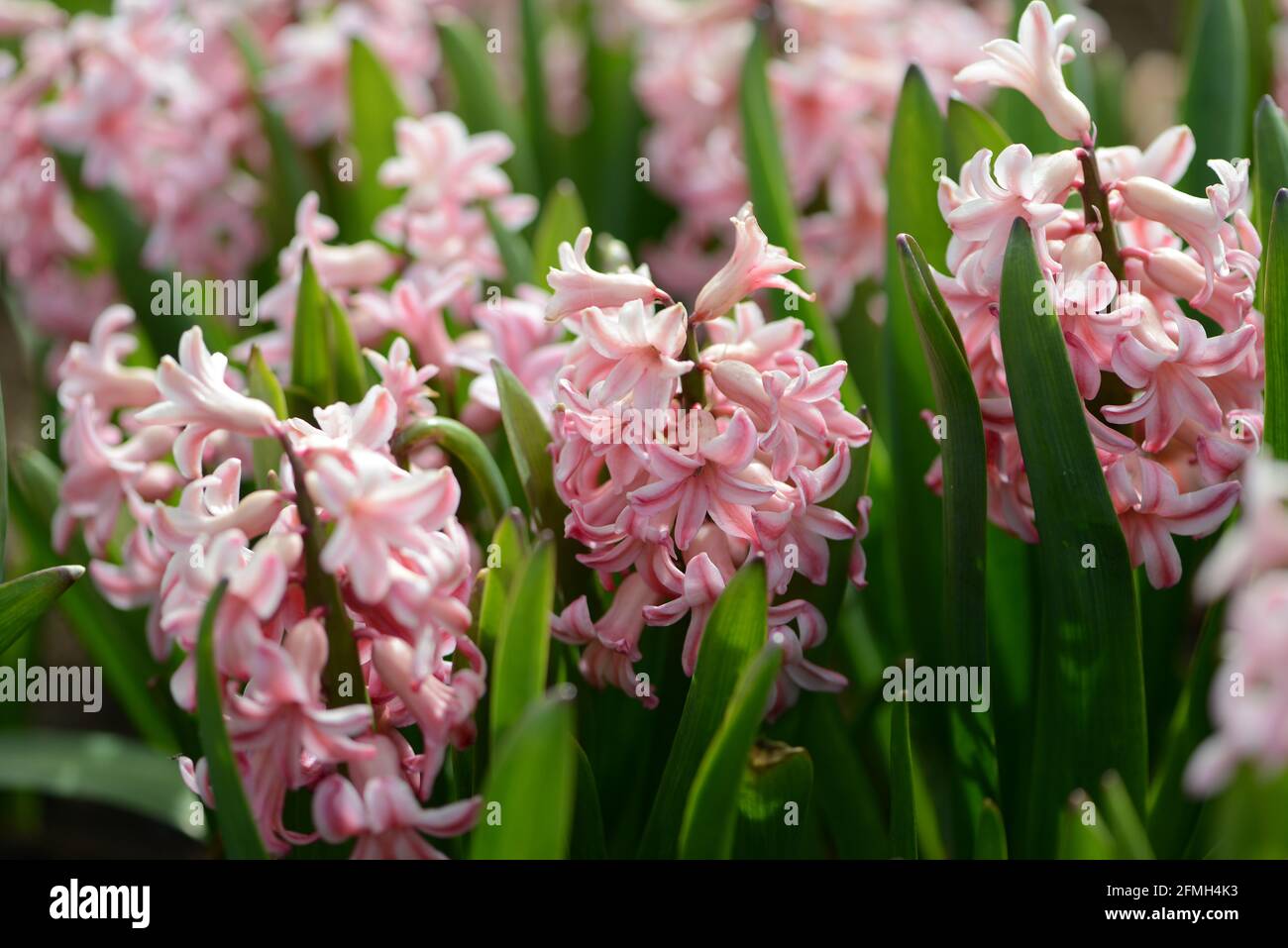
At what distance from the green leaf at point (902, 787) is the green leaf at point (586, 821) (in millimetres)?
224

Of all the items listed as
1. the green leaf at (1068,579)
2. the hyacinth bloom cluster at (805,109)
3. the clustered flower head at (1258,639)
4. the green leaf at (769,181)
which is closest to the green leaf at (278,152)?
the hyacinth bloom cluster at (805,109)

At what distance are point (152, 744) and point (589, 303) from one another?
106 cm

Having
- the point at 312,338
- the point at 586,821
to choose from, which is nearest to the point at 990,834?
the point at 586,821

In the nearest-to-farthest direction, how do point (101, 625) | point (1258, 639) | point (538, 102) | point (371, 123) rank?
1. point (1258, 639)
2. point (101, 625)
3. point (371, 123)
4. point (538, 102)

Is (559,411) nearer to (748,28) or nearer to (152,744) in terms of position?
(152,744)

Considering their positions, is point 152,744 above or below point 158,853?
above

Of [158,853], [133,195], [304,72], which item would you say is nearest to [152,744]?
[158,853]

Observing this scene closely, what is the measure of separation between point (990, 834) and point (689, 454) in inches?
14.4

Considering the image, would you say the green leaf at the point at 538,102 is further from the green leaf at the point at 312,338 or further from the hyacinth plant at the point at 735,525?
the green leaf at the point at 312,338

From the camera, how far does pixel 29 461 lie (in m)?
1.32

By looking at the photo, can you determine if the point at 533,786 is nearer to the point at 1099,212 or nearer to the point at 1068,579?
the point at 1068,579

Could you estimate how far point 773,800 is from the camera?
95cm

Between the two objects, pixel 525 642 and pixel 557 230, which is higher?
pixel 557 230

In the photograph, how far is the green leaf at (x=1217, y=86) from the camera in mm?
1400
